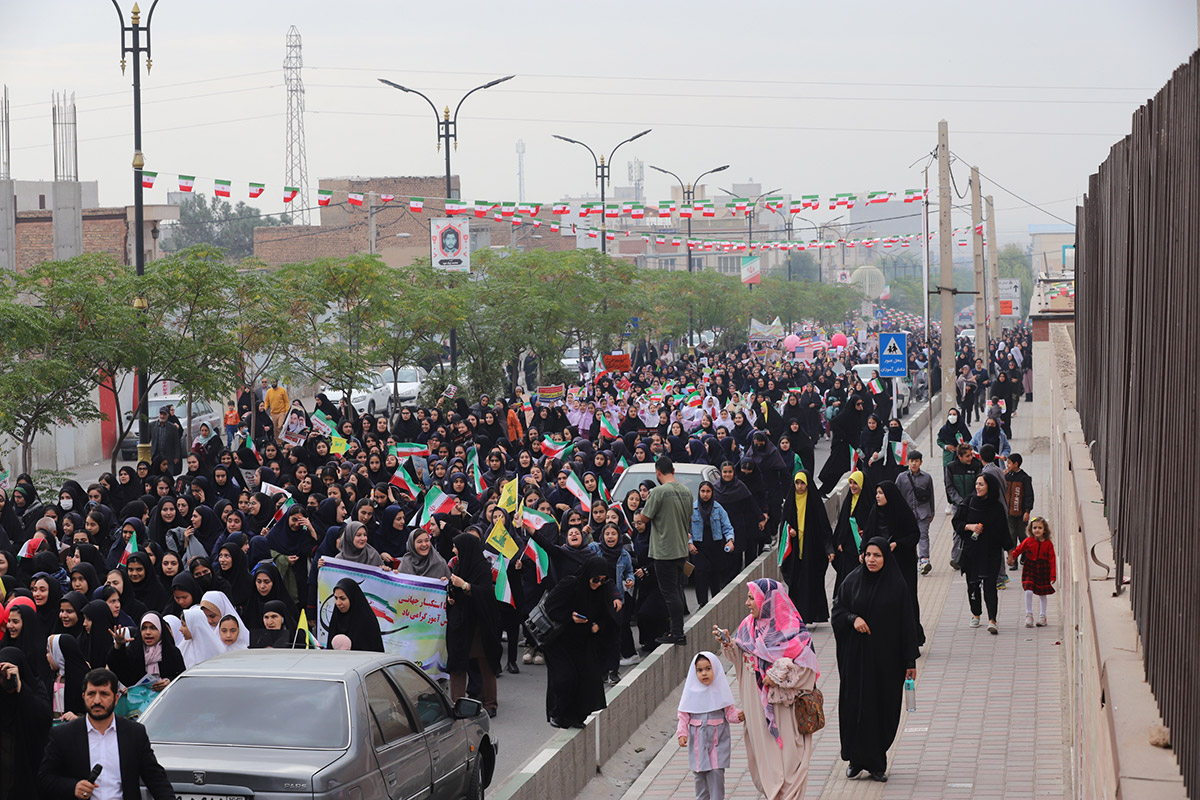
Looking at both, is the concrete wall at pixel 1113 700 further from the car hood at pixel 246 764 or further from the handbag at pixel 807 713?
the car hood at pixel 246 764

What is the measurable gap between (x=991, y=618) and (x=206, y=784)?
8.78 m

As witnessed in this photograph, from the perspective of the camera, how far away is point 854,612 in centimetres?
962

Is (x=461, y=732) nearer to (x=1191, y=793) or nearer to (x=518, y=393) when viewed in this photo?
(x=1191, y=793)

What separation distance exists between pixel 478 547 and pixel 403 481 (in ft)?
17.3

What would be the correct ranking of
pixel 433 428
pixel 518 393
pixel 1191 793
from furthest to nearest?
pixel 518 393 → pixel 433 428 → pixel 1191 793

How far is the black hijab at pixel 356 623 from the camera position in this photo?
9852 millimetres

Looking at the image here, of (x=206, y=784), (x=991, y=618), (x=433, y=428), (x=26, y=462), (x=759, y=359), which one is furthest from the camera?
(x=759, y=359)

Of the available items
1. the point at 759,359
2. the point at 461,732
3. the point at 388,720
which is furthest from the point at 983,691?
the point at 759,359

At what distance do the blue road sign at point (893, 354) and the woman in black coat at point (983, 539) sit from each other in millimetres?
13373

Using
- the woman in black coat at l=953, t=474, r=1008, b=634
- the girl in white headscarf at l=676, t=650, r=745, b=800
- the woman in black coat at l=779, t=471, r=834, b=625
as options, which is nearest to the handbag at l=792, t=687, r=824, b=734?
the girl in white headscarf at l=676, t=650, r=745, b=800

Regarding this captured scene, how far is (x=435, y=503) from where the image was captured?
45.4 ft

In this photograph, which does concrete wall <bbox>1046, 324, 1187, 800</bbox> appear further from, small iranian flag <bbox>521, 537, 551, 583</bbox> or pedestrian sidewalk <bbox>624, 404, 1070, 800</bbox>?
small iranian flag <bbox>521, 537, 551, 583</bbox>

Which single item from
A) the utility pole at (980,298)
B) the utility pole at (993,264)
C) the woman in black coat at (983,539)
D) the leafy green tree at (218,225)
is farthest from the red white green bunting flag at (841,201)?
the leafy green tree at (218,225)

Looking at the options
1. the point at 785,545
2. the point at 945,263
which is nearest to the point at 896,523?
Result: the point at 785,545
